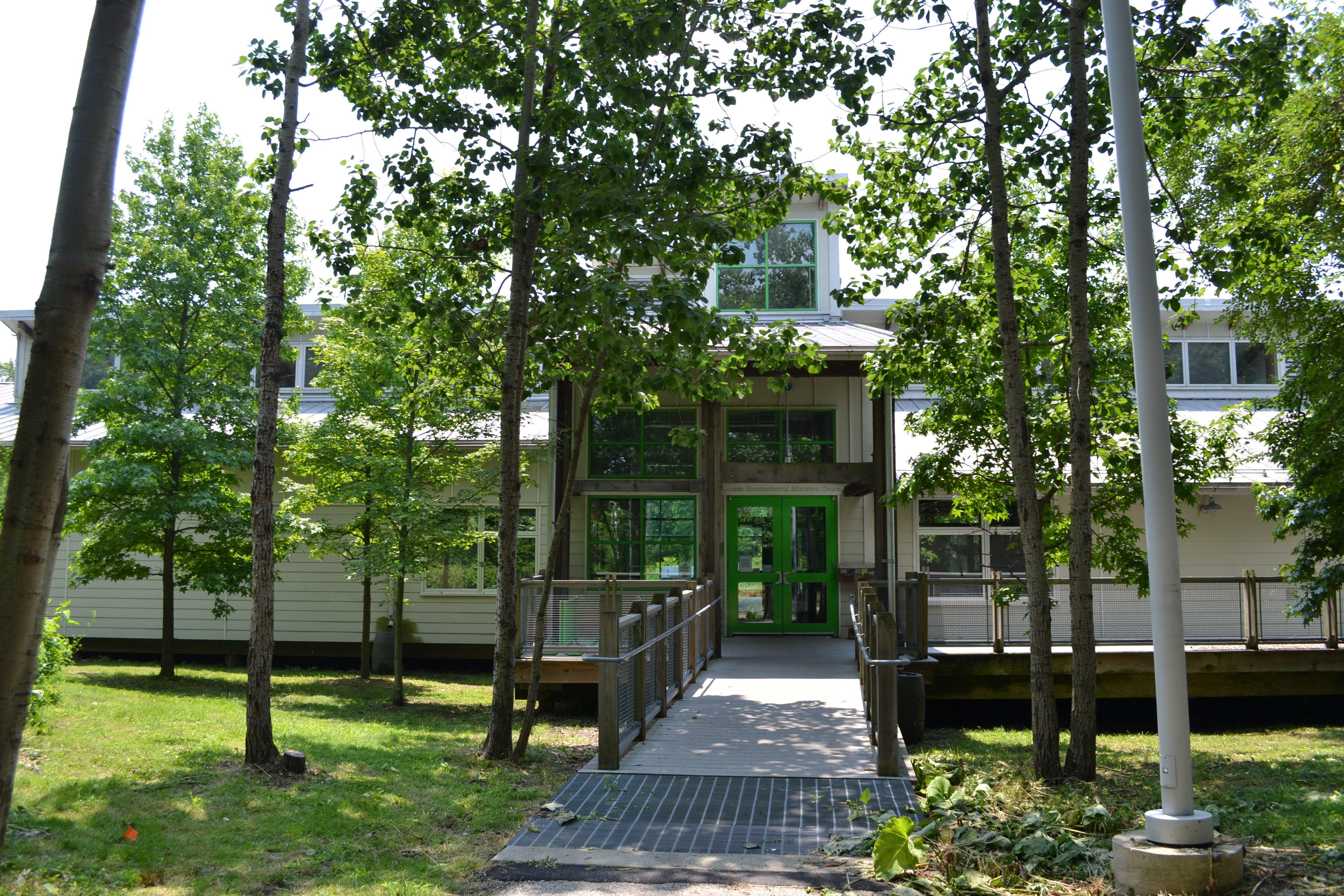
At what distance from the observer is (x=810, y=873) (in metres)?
5.31

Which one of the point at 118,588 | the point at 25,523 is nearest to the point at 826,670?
the point at 25,523

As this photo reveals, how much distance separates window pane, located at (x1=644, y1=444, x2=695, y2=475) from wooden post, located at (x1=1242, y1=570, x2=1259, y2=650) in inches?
336

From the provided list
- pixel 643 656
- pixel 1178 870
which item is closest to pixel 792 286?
pixel 643 656

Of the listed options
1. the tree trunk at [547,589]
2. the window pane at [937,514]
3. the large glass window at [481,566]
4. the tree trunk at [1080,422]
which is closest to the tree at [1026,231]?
the tree trunk at [1080,422]

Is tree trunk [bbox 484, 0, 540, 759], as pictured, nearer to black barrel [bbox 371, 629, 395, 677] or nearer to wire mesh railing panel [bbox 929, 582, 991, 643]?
wire mesh railing panel [bbox 929, 582, 991, 643]

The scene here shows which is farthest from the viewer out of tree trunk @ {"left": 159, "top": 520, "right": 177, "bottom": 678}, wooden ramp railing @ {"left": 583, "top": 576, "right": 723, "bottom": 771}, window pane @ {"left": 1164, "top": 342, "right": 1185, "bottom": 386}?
window pane @ {"left": 1164, "top": 342, "right": 1185, "bottom": 386}

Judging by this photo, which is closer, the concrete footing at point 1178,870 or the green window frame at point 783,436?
the concrete footing at point 1178,870

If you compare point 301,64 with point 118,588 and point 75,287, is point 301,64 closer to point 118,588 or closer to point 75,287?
point 75,287

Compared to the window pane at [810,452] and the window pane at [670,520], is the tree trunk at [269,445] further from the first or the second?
the window pane at [810,452]

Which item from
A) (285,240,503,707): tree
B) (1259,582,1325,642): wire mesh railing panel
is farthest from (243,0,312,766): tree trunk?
(1259,582,1325,642): wire mesh railing panel

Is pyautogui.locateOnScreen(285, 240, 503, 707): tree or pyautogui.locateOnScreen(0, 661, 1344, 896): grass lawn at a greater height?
pyautogui.locateOnScreen(285, 240, 503, 707): tree

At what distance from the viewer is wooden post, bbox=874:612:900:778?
25.2ft

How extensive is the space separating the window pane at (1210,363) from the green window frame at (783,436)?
8.43 meters

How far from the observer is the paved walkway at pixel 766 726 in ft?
26.5
